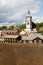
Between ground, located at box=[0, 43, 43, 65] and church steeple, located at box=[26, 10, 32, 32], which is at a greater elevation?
church steeple, located at box=[26, 10, 32, 32]

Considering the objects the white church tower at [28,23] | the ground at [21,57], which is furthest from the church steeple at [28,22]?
the ground at [21,57]

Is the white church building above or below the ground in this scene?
above

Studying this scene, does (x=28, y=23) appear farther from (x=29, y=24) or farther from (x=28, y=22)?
(x=29, y=24)

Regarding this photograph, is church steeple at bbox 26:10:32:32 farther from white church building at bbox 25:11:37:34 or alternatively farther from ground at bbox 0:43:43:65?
ground at bbox 0:43:43:65

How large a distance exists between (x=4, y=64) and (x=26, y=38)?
4925 cm

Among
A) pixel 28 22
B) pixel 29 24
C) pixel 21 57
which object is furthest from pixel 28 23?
pixel 21 57

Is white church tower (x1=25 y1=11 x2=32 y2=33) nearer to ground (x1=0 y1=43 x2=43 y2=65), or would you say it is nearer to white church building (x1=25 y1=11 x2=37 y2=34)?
white church building (x1=25 y1=11 x2=37 y2=34)

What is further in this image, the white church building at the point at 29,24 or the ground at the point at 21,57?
the white church building at the point at 29,24

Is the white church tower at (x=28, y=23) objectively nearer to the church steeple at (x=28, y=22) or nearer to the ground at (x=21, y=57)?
the church steeple at (x=28, y=22)

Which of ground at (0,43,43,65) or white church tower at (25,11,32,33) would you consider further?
white church tower at (25,11,32,33)

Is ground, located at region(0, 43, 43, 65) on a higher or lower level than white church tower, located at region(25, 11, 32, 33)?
lower

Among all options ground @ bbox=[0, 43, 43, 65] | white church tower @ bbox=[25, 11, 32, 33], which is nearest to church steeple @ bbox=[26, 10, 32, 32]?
white church tower @ bbox=[25, 11, 32, 33]

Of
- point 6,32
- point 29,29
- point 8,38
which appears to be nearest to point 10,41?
point 8,38

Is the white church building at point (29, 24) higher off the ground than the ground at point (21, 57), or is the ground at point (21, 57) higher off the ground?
the white church building at point (29, 24)
